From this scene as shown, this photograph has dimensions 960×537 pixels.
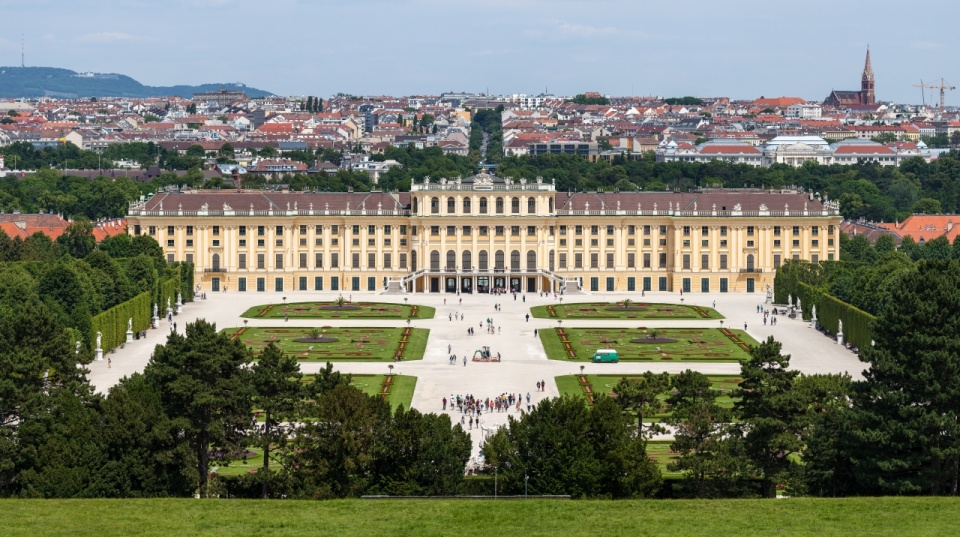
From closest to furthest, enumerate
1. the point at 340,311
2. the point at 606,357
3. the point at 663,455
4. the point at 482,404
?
the point at 663,455
the point at 482,404
the point at 606,357
the point at 340,311

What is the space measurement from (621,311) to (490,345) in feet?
55.0

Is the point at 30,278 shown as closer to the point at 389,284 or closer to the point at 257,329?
the point at 257,329

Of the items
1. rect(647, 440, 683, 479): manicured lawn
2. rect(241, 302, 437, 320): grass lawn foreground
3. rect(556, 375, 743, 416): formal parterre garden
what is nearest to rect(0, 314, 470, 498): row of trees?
rect(647, 440, 683, 479): manicured lawn

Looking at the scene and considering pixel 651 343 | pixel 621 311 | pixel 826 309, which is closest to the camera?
pixel 651 343

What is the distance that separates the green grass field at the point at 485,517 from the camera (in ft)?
136

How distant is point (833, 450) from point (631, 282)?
70464 mm

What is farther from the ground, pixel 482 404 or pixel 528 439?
pixel 528 439

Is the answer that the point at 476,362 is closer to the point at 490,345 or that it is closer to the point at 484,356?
the point at 484,356

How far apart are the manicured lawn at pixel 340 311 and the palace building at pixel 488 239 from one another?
10921mm

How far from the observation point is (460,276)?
119250 millimetres

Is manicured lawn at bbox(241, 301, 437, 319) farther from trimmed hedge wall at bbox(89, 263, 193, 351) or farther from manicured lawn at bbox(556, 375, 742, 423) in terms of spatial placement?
manicured lawn at bbox(556, 375, 742, 423)

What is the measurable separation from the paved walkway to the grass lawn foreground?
1.17 m


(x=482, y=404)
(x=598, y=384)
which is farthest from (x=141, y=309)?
(x=482, y=404)

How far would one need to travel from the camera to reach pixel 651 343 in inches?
3570
